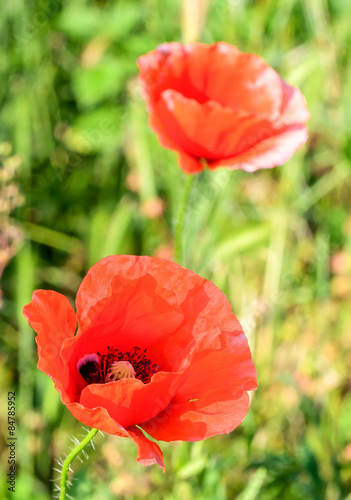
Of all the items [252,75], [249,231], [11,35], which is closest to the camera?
[252,75]

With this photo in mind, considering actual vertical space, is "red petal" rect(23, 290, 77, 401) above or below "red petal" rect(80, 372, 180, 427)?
above

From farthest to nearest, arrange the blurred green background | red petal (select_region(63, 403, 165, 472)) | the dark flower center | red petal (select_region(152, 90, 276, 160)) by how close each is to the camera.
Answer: the blurred green background → red petal (select_region(152, 90, 276, 160)) → the dark flower center → red petal (select_region(63, 403, 165, 472))

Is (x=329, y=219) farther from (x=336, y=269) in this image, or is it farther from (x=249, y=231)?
(x=249, y=231)

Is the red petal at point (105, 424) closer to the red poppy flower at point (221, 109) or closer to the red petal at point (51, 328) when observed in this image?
the red petal at point (51, 328)

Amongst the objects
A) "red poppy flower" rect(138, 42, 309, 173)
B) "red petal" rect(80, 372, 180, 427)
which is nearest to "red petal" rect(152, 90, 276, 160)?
"red poppy flower" rect(138, 42, 309, 173)

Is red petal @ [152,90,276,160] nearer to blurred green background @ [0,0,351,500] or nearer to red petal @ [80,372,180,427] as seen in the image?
blurred green background @ [0,0,351,500]

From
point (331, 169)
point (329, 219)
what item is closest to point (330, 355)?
point (329, 219)

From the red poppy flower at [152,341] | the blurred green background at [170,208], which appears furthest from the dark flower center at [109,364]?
the blurred green background at [170,208]

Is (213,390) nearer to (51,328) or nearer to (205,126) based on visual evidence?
(51,328)

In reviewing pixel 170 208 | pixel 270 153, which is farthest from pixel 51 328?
pixel 170 208
